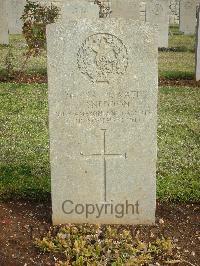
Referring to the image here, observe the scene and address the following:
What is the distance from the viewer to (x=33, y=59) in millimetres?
12984

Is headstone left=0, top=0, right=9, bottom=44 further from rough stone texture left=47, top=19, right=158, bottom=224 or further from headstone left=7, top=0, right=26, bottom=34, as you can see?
rough stone texture left=47, top=19, right=158, bottom=224

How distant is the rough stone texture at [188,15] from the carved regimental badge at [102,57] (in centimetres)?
1683

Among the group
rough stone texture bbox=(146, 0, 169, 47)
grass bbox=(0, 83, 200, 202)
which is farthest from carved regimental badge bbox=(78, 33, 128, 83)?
rough stone texture bbox=(146, 0, 169, 47)

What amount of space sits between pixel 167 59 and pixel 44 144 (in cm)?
800

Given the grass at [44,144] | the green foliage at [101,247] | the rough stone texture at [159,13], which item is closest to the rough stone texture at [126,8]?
the rough stone texture at [159,13]

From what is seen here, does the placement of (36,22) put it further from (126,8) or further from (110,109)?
(110,109)

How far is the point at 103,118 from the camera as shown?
397 cm

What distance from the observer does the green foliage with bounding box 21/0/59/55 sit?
1137cm

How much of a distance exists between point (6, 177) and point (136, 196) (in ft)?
5.17

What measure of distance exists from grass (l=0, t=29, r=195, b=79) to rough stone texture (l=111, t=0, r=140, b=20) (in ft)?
5.03

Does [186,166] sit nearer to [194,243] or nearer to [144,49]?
[194,243]

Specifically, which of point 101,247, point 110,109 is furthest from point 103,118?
point 101,247

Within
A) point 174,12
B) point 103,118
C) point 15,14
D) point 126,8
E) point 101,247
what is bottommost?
point 101,247

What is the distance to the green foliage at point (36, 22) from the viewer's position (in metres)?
11.4
